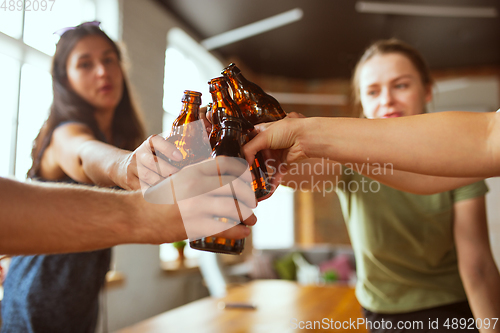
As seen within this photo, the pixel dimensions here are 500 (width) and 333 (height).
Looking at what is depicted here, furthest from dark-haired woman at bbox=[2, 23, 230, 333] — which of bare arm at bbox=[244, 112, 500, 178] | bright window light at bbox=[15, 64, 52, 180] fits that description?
bright window light at bbox=[15, 64, 52, 180]

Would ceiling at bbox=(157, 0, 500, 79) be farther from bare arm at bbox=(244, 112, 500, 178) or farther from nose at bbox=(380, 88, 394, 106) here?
bare arm at bbox=(244, 112, 500, 178)

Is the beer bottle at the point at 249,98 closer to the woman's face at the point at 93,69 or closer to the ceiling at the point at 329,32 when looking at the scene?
the woman's face at the point at 93,69

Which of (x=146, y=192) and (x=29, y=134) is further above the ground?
(x=29, y=134)

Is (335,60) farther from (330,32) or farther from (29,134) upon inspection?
(29,134)

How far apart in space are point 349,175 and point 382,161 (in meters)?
0.48

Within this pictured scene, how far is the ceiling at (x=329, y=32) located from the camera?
3.50 metres

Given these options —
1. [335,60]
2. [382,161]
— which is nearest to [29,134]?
[382,161]

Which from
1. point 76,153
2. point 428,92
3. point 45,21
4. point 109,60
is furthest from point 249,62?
point 76,153

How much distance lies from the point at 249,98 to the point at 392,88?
1.81ft

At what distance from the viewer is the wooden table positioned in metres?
1.18

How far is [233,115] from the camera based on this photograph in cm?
57

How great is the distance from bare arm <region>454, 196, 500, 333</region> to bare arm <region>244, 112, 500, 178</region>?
15.8 inches

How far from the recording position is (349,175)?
42.6 inches

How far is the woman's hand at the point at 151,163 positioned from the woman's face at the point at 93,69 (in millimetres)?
344
